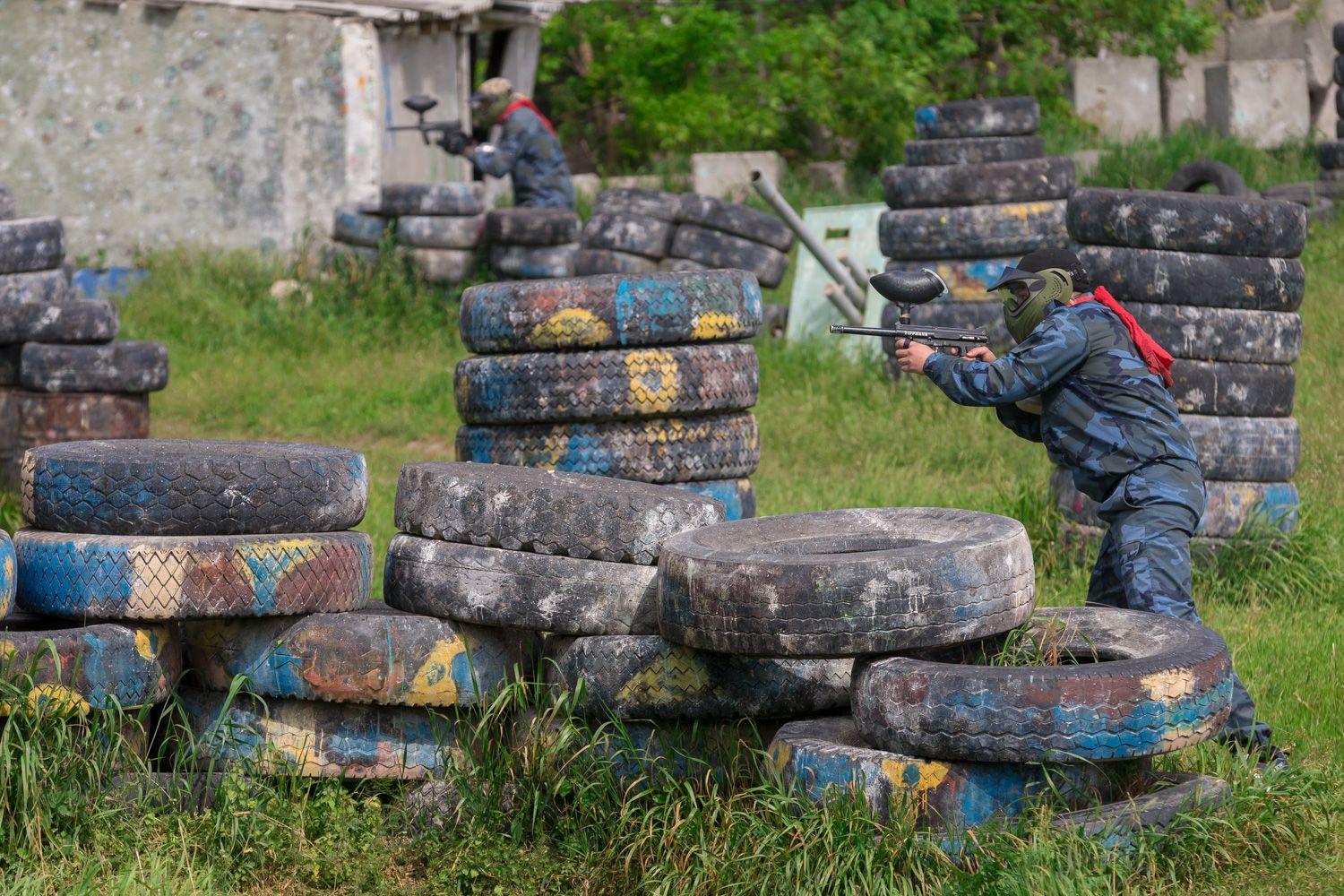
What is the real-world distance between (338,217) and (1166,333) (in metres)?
9.96

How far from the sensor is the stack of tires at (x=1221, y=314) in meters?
6.91

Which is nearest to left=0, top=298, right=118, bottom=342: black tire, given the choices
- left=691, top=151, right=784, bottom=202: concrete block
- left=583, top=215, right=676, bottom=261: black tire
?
left=583, top=215, right=676, bottom=261: black tire

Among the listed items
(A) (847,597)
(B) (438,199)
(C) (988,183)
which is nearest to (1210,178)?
(C) (988,183)

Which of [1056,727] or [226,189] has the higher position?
[226,189]

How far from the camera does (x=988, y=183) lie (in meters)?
11.3

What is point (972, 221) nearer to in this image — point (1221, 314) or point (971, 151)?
point (971, 151)

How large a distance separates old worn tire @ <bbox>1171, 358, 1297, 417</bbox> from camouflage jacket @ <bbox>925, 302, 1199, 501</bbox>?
5.02 ft

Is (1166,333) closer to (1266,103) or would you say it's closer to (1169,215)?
(1169,215)

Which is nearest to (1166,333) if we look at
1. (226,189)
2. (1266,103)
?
(226,189)

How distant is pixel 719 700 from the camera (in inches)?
186

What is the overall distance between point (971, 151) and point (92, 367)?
20.2 feet

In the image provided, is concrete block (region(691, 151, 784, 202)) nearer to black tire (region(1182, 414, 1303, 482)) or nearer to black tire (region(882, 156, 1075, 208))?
black tire (region(882, 156, 1075, 208))

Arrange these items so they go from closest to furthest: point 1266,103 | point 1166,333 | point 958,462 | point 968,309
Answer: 1. point 1166,333
2. point 958,462
3. point 968,309
4. point 1266,103

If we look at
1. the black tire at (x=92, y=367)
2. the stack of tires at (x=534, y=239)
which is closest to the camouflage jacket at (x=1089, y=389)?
the black tire at (x=92, y=367)
